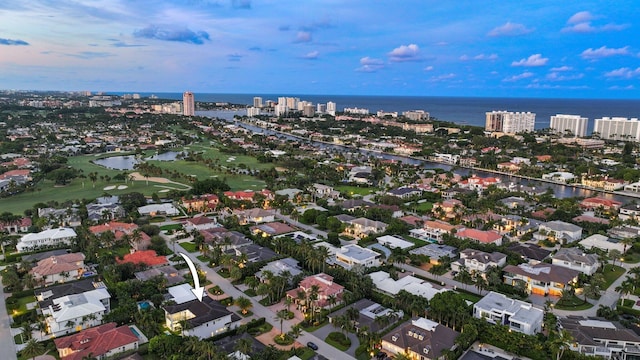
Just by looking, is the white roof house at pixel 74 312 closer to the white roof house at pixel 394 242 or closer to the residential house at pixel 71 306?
the residential house at pixel 71 306

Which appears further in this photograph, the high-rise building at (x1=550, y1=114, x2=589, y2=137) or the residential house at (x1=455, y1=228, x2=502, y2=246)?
the high-rise building at (x1=550, y1=114, x2=589, y2=137)

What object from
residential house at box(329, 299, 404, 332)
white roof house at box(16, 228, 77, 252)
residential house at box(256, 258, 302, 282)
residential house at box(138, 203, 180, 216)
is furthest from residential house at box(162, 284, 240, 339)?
residential house at box(138, 203, 180, 216)

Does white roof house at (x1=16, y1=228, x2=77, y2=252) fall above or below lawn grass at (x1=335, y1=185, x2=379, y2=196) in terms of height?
below

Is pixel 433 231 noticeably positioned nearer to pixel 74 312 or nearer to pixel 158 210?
pixel 158 210

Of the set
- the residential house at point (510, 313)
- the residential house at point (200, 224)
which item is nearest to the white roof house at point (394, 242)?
the residential house at point (510, 313)

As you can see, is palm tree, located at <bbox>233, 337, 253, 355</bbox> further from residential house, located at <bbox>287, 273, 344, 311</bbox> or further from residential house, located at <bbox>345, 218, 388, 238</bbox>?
→ residential house, located at <bbox>345, 218, 388, 238</bbox>

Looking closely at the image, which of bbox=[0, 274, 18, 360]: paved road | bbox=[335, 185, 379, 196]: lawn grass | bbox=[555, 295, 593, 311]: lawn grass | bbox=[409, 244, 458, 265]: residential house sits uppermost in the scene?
bbox=[335, 185, 379, 196]: lawn grass
